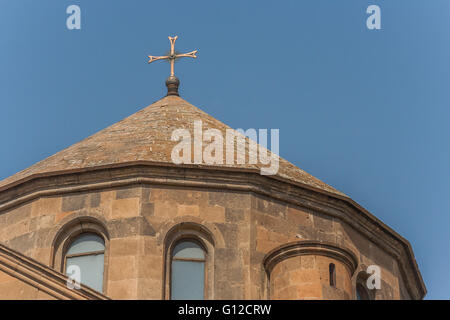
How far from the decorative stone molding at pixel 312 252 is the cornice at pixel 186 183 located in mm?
1720

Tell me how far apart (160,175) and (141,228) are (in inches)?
43.7

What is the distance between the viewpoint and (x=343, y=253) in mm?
22672

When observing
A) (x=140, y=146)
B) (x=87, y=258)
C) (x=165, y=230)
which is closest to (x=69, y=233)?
(x=87, y=258)

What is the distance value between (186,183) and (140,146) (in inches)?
53.6

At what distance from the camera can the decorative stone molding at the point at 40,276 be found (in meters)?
19.3

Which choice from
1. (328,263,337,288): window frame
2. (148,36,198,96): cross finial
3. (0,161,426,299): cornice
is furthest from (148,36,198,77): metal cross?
(328,263,337,288): window frame

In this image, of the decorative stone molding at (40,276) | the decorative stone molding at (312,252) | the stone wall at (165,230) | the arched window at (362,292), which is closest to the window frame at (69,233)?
the stone wall at (165,230)

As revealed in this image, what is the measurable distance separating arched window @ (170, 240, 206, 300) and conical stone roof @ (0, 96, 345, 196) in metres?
1.64

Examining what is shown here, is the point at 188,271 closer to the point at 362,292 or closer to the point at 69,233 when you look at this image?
the point at 69,233

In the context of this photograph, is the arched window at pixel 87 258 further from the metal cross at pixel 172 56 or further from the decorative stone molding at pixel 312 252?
the metal cross at pixel 172 56

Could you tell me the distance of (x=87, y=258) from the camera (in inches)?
934

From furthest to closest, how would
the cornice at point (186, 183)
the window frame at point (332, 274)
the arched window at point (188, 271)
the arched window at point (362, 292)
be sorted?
the arched window at point (362, 292) → the cornice at point (186, 183) → the arched window at point (188, 271) → the window frame at point (332, 274)
